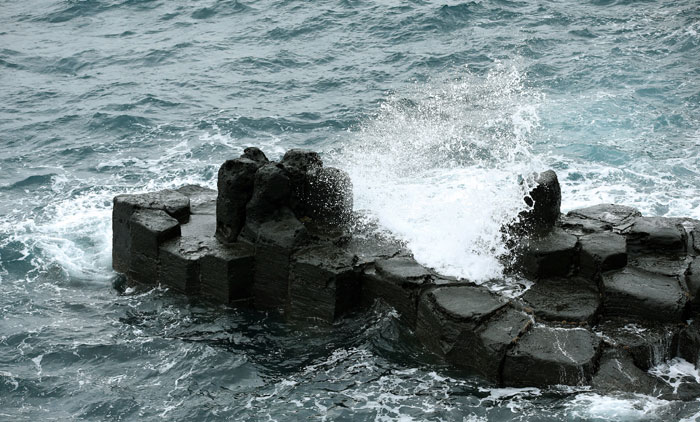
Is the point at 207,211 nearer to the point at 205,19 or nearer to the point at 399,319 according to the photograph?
the point at 399,319

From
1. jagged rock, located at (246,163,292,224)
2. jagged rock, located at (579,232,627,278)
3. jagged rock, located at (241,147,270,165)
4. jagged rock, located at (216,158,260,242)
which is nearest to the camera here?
jagged rock, located at (579,232,627,278)

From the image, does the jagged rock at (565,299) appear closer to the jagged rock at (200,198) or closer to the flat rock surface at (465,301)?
the flat rock surface at (465,301)

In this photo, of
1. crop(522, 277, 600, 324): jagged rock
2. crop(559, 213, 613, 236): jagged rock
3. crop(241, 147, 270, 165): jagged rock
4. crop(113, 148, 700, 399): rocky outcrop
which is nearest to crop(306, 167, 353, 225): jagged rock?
crop(113, 148, 700, 399): rocky outcrop

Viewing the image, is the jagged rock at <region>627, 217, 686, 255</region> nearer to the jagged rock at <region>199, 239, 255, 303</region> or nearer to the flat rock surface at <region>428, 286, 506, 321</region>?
the flat rock surface at <region>428, 286, 506, 321</region>

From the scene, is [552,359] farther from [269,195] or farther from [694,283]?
[269,195]

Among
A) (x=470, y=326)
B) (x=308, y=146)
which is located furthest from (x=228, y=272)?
(x=308, y=146)

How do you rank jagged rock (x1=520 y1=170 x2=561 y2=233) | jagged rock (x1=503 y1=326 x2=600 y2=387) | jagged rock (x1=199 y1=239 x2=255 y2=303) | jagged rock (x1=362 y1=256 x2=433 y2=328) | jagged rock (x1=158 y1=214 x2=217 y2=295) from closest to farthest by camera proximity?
1. jagged rock (x1=503 y1=326 x2=600 y2=387)
2. jagged rock (x1=362 y1=256 x2=433 y2=328)
3. jagged rock (x1=520 y1=170 x2=561 y2=233)
4. jagged rock (x1=199 y1=239 x2=255 y2=303)
5. jagged rock (x1=158 y1=214 x2=217 y2=295)

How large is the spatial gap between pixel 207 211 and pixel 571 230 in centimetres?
587

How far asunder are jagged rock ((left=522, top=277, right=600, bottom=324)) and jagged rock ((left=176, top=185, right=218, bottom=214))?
5.58 m

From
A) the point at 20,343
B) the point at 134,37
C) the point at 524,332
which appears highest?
Result: the point at 134,37

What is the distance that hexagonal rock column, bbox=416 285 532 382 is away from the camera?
30.1 ft

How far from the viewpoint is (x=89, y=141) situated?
17.6 metres

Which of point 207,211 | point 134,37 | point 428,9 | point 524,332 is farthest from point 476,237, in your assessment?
point 134,37

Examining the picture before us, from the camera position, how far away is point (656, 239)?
1046 cm
